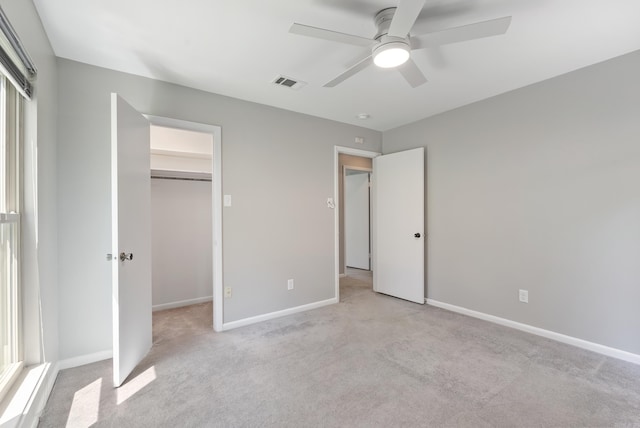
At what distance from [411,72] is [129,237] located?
237cm

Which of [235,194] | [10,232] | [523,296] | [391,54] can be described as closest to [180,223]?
[235,194]

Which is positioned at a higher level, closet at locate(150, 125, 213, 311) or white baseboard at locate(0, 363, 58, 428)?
closet at locate(150, 125, 213, 311)

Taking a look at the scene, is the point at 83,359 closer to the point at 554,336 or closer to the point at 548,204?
the point at 554,336

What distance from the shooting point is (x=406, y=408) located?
1754 mm

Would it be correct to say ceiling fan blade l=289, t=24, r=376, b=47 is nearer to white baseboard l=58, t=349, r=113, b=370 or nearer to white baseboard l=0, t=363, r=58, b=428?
white baseboard l=0, t=363, r=58, b=428

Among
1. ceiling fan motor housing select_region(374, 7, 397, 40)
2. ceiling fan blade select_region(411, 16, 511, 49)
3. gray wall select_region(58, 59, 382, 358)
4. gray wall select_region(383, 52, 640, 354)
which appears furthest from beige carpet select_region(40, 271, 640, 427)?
ceiling fan motor housing select_region(374, 7, 397, 40)

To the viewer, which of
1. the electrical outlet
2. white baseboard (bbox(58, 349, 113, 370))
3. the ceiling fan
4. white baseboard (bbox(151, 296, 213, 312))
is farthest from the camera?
white baseboard (bbox(151, 296, 213, 312))

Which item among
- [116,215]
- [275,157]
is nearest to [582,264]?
[275,157]

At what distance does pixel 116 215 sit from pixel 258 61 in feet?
5.17

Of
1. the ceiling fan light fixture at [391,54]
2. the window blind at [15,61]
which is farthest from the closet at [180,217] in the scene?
the ceiling fan light fixture at [391,54]

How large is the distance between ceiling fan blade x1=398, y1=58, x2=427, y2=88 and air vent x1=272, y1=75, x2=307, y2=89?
1037 millimetres

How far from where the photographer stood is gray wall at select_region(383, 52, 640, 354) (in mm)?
2322

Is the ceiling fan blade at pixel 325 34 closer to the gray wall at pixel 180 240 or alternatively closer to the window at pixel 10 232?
the window at pixel 10 232

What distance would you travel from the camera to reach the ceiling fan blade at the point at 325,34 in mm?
1572
